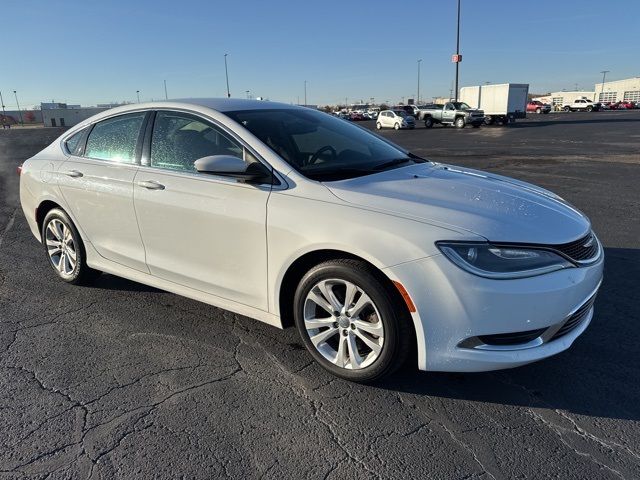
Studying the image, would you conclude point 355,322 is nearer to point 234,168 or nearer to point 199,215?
point 234,168

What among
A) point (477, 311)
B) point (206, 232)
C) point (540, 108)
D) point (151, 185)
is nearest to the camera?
point (477, 311)

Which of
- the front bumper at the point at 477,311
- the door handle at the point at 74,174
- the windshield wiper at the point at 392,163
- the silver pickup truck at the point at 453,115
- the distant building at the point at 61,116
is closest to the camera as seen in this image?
the front bumper at the point at 477,311

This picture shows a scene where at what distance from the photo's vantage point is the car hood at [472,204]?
2.69 metres

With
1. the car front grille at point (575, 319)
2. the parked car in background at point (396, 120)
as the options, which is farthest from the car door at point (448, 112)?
the car front grille at point (575, 319)

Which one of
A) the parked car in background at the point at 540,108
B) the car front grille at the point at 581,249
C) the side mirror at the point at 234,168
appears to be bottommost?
the parked car in background at the point at 540,108

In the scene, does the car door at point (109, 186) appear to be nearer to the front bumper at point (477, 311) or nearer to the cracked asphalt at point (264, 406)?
the cracked asphalt at point (264, 406)

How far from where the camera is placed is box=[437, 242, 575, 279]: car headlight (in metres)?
2.57

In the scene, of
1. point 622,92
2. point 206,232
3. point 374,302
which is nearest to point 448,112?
point 206,232

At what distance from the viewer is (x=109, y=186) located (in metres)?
4.00

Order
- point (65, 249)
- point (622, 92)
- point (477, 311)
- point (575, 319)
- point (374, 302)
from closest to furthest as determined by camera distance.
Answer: point (477, 311), point (374, 302), point (575, 319), point (65, 249), point (622, 92)

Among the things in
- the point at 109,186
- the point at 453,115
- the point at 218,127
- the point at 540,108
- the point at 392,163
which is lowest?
the point at 540,108

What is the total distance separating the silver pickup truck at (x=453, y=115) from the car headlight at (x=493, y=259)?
122 feet

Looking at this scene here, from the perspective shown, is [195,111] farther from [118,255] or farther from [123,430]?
[123,430]

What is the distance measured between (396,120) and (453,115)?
4368mm
